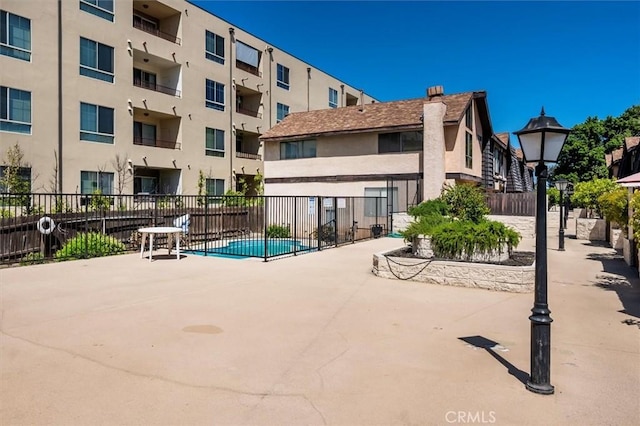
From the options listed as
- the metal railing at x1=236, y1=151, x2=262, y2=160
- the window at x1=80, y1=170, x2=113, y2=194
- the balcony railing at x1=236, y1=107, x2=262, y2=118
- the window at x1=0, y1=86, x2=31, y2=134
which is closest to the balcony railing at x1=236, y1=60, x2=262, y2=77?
the balcony railing at x1=236, y1=107, x2=262, y2=118

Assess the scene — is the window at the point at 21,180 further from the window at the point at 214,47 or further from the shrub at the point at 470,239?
the shrub at the point at 470,239

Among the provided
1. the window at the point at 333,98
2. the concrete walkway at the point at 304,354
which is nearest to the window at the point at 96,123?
the concrete walkway at the point at 304,354

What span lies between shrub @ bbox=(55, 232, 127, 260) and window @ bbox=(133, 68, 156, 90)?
1599 cm

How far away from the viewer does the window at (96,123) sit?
22.6 m

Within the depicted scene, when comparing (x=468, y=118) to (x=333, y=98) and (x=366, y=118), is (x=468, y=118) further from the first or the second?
(x=333, y=98)

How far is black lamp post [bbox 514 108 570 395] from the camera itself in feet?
13.4

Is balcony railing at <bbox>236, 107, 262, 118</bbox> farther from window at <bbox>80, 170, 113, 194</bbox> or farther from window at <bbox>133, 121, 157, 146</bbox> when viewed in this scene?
window at <bbox>80, 170, 113, 194</bbox>

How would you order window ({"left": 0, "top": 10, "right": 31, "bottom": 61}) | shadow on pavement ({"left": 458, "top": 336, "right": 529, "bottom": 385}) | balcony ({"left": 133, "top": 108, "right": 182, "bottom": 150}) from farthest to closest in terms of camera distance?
balcony ({"left": 133, "top": 108, "right": 182, "bottom": 150}) → window ({"left": 0, "top": 10, "right": 31, "bottom": 61}) → shadow on pavement ({"left": 458, "top": 336, "right": 529, "bottom": 385})

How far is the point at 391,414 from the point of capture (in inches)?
142

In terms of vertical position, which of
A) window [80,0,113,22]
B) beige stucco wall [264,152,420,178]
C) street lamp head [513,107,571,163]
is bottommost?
street lamp head [513,107,571,163]

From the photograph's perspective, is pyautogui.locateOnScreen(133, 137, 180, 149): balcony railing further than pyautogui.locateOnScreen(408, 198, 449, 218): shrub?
Yes

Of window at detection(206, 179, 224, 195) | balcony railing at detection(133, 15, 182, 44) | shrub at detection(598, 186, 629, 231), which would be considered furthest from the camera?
window at detection(206, 179, 224, 195)

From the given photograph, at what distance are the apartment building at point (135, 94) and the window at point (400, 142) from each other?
13234mm

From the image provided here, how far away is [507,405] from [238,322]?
3824 mm
